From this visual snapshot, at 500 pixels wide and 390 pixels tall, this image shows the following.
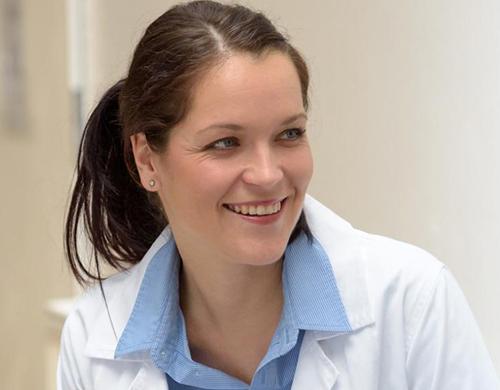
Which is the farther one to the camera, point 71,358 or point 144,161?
point 71,358

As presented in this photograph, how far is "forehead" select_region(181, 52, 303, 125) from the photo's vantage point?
3.94 ft

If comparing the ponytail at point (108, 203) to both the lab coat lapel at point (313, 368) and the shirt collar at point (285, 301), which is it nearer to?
the shirt collar at point (285, 301)

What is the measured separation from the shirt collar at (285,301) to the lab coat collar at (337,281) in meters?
0.01

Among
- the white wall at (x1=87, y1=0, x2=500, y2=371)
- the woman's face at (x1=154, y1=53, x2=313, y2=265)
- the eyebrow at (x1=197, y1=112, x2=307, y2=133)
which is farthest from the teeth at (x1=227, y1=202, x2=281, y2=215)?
the white wall at (x1=87, y1=0, x2=500, y2=371)

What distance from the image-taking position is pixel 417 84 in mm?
1575

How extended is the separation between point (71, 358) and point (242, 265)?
1.17 ft

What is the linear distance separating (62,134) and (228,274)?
6.02 feet

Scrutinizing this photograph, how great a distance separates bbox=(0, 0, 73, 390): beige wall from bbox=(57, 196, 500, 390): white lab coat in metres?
1.88

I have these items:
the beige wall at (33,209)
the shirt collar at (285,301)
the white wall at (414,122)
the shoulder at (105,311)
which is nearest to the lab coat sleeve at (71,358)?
the shoulder at (105,311)

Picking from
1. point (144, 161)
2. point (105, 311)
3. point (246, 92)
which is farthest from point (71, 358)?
point (246, 92)

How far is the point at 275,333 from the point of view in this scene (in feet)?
4.44

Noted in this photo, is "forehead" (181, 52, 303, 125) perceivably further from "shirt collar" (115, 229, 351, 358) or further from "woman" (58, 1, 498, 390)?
"shirt collar" (115, 229, 351, 358)

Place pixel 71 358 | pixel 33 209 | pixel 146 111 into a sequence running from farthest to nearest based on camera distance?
1. pixel 33 209
2. pixel 71 358
3. pixel 146 111

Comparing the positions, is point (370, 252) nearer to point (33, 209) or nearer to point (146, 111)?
point (146, 111)
